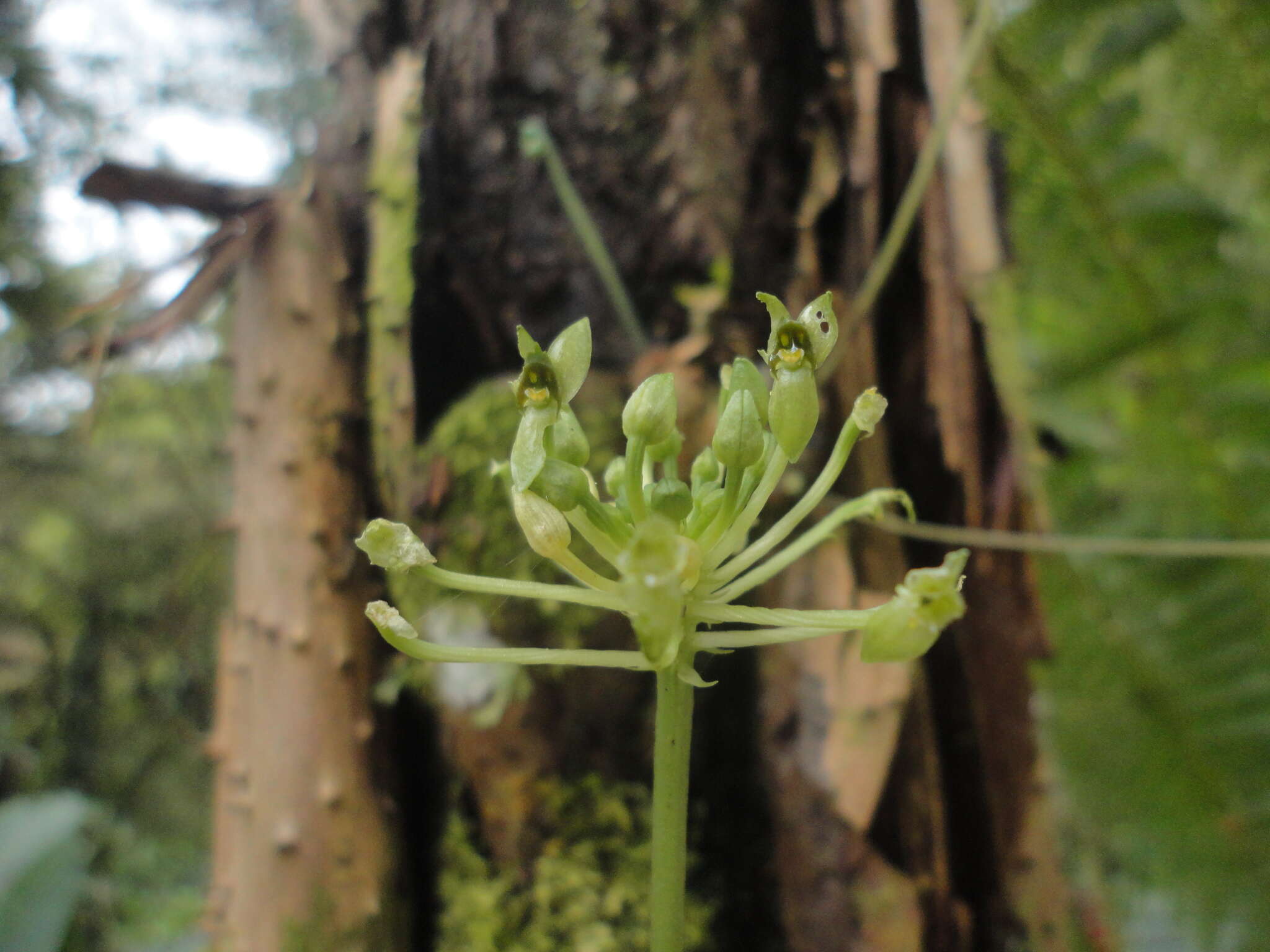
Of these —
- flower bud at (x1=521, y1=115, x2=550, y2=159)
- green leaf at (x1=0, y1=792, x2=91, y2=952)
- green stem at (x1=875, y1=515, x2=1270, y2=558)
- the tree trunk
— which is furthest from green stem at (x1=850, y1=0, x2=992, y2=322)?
green leaf at (x1=0, y1=792, x2=91, y2=952)

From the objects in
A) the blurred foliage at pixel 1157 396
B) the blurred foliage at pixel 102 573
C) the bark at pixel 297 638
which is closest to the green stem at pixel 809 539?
the bark at pixel 297 638

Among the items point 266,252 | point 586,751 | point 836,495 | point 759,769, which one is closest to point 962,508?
point 836,495

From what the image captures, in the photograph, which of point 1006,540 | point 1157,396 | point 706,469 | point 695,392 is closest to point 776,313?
point 706,469

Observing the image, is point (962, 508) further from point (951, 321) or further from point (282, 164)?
point (282, 164)

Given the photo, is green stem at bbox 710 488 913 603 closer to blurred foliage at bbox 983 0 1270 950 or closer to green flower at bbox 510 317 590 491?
green flower at bbox 510 317 590 491

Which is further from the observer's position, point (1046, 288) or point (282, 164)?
point (1046, 288)

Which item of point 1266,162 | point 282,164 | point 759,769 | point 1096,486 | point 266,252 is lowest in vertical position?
point 759,769
